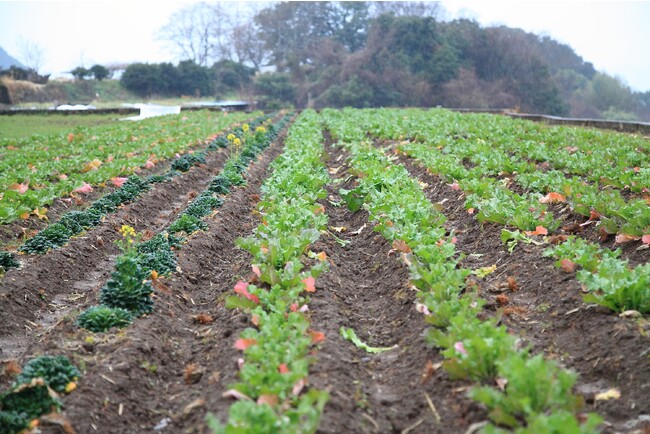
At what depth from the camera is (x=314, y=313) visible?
540cm

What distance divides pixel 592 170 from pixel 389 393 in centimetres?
800

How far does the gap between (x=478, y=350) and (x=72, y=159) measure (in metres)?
13.1

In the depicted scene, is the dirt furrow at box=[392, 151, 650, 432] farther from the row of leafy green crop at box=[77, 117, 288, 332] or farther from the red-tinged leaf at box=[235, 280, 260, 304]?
the row of leafy green crop at box=[77, 117, 288, 332]

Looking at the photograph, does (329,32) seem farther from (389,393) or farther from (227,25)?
(389,393)

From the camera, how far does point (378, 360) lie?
5047 mm

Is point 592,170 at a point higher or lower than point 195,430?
higher

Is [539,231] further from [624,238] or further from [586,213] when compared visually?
[586,213]

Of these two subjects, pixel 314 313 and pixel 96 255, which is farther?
pixel 96 255

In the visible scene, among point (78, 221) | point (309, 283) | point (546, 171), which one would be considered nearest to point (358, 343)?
point (309, 283)

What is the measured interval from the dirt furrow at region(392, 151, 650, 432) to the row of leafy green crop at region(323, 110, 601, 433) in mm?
278

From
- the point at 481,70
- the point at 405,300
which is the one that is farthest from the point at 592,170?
the point at 481,70

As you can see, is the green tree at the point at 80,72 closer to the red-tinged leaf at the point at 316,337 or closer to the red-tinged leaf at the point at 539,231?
the red-tinged leaf at the point at 539,231

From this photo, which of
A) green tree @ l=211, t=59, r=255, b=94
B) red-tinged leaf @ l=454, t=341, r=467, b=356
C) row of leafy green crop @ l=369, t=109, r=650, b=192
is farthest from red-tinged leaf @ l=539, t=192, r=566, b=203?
green tree @ l=211, t=59, r=255, b=94

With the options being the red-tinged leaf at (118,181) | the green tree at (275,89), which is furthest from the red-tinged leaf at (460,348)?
the green tree at (275,89)
